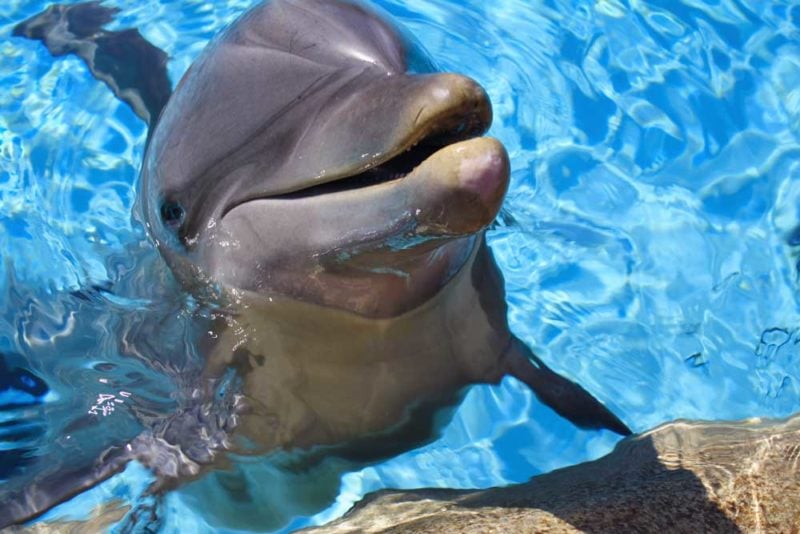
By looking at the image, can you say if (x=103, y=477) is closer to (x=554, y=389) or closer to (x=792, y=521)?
(x=554, y=389)

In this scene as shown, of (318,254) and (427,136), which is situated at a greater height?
(427,136)

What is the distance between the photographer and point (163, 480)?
4461mm

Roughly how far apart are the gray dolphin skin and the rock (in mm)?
442

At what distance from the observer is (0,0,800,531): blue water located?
5.01 meters

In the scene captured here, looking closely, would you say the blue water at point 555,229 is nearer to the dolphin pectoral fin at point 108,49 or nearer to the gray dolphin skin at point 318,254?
the dolphin pectoral fin at point 108,49

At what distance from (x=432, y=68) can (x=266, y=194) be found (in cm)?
91

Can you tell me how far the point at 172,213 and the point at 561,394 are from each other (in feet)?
6.28

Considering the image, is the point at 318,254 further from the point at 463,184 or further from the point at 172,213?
the point at 172,213

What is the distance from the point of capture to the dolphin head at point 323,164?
10.6ft

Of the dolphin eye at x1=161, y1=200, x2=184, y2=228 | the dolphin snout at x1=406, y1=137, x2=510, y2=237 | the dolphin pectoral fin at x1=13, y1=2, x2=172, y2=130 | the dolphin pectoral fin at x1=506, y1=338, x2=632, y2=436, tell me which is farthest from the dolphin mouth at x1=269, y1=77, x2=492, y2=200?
the dolphin pectoral fin at x1=13, y1=2, x2=172, y2=130

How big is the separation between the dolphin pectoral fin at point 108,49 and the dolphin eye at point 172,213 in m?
1.89

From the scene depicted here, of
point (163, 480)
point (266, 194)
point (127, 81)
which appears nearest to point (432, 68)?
point (266, 194)

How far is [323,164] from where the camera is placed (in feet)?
12.0

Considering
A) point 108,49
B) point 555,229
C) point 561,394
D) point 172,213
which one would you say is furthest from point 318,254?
point 108,49
